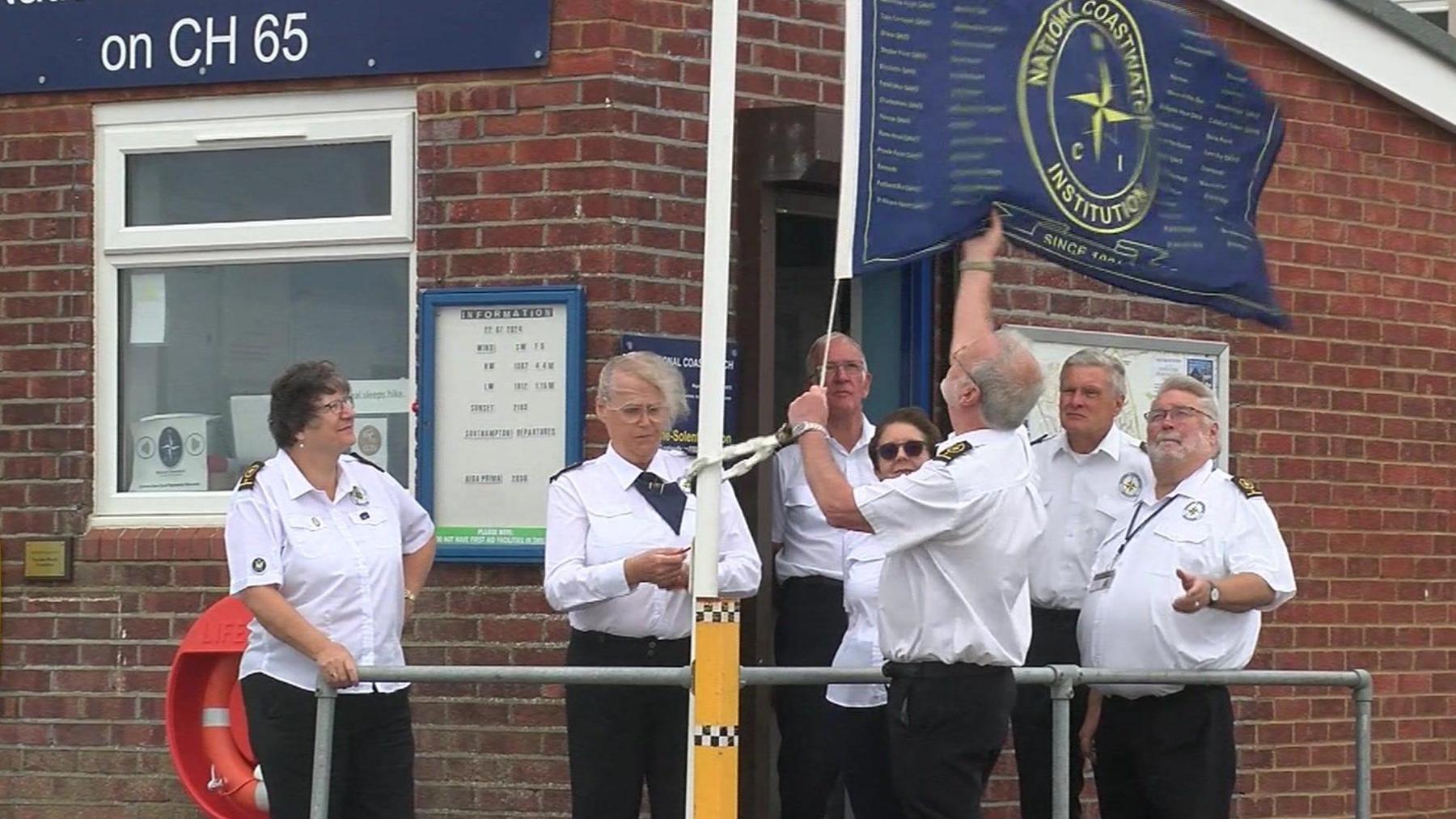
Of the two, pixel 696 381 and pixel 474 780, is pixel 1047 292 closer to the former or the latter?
pixel 696 381

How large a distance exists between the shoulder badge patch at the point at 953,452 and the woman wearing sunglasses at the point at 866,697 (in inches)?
41.1

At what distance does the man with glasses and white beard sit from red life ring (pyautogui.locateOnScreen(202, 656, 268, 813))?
1.65 metres

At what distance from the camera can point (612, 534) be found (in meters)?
6.77

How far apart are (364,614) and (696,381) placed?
166 centimetres

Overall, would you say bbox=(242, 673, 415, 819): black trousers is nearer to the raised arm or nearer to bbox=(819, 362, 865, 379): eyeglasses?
bbox=(819, 362, 865, 379): eyeglasses

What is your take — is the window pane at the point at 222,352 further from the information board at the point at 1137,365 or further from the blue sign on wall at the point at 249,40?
the information board at the point at 1137,365

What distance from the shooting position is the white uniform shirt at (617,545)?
22.0ft

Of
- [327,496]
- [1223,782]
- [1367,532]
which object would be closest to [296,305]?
[327,496]

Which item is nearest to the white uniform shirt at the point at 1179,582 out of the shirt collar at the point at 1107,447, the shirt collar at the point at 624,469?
the shirt collar at the point at 1107,447

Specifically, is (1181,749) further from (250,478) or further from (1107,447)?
(250,478)

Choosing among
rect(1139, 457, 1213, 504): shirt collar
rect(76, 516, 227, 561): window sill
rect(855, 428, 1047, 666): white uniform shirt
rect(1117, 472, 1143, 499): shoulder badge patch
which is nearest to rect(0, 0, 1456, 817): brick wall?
rect(76, 516, 227, 561): window sill

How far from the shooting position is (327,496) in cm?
667


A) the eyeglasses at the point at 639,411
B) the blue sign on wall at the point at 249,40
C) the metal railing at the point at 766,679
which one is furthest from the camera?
the blue sign on wall at the point at 249,40

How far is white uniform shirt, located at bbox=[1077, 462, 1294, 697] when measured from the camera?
6.91 meters
